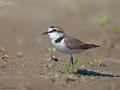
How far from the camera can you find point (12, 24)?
14.7 m

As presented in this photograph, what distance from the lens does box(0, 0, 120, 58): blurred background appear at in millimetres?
12367

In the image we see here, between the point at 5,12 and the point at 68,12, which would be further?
the point at 68,12

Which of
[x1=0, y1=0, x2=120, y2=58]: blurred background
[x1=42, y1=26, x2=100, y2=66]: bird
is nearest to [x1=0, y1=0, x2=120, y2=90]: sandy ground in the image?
[x1=0, y1=0, x2=120, y2=58]: blurred background

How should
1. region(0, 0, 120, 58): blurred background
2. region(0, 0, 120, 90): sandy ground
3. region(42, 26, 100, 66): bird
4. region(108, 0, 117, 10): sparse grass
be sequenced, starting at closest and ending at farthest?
region(0, 0, 120, 90): sandy ground < region(42, 26, 100, 66): bird < region(0, 0, 120, 58): blurred background < region(108, 0, 117, 10): sparse grass

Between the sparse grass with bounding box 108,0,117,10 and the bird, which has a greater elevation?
the sparse grass with bounding box 108,0,117,10

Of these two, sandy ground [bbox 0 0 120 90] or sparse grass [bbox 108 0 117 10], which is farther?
sparse grass [bbox 108 0 117 10]

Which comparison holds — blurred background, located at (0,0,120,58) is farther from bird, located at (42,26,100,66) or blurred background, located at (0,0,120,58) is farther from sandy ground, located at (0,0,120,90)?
bird, located at (42,26,100,66)

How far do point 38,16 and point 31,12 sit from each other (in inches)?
19.1

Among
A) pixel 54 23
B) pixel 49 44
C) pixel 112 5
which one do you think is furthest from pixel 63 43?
pixel 112 5

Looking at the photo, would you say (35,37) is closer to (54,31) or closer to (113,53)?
(113,53)

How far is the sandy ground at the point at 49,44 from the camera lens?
618 cm

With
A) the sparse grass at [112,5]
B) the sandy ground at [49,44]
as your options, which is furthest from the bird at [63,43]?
the sparse grass at [112,5]

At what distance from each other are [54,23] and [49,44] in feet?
8.20

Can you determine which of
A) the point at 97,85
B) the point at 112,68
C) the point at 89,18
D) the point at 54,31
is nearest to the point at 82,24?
the point at 89,18
